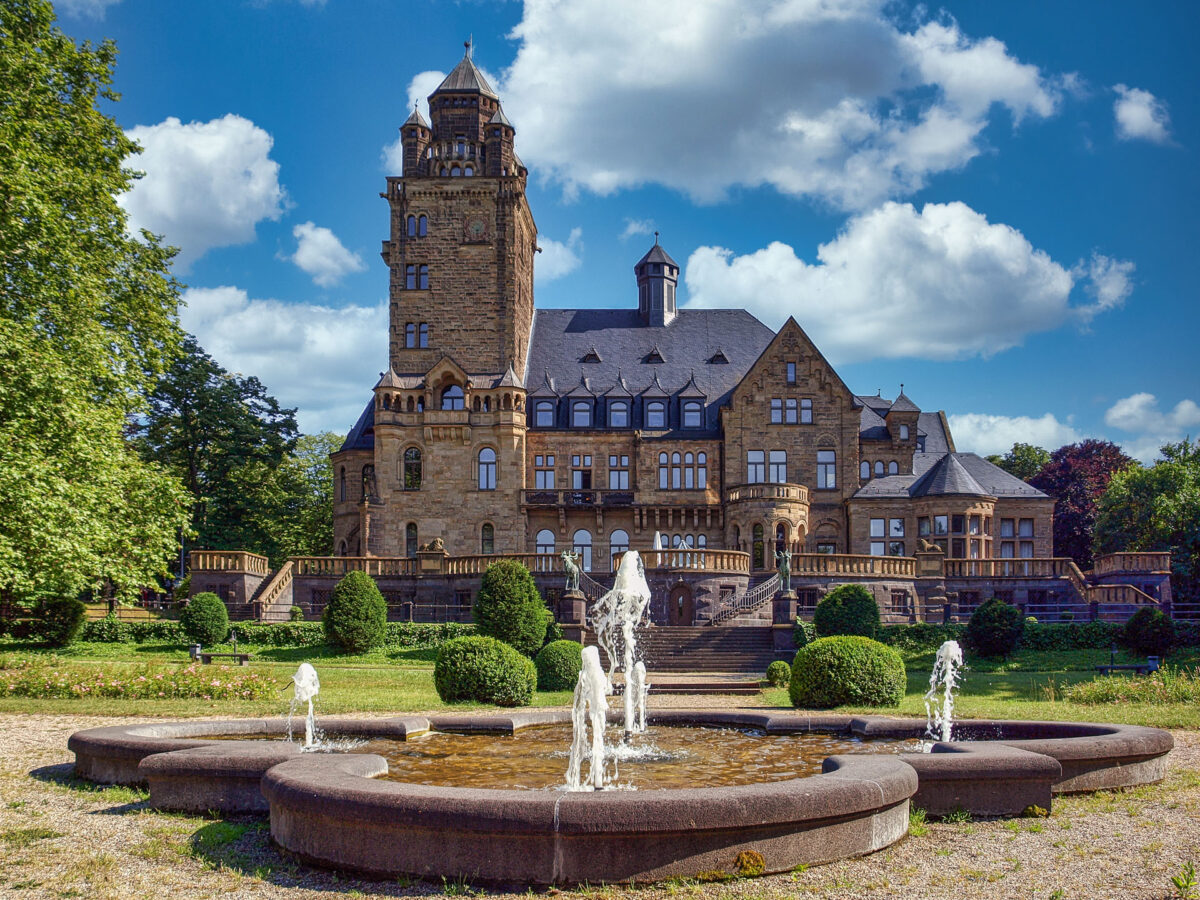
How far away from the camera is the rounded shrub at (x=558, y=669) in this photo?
2958cm

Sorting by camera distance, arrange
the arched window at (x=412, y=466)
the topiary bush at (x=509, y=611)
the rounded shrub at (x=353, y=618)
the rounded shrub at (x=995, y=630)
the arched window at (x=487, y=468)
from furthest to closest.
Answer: the arched window at (x=412, y=466) < the arched window at (x=487, y=468) < the rounded shrub at (x=353, y=618) < the topiary bush at (x=509, y=611) < the rounded shrub at (x=995, y=630)

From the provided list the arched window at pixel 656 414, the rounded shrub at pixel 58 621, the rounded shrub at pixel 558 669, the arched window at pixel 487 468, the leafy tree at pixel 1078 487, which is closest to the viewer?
the rounded shrub at pixel 558 669

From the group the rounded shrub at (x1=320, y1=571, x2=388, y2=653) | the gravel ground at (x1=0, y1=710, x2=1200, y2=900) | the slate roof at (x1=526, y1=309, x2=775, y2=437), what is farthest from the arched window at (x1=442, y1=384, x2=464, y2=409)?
the gravel ground at (x1=0, y1=710, x2=1200, y2=900)

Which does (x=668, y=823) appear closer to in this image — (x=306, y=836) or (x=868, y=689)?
(x=306, y=836)

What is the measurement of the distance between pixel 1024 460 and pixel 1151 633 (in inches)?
1877

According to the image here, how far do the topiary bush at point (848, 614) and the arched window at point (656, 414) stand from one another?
69.9 feet

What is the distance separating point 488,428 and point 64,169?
31.4 m

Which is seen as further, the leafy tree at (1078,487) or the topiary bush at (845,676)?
the leafy tree at (1078,487)

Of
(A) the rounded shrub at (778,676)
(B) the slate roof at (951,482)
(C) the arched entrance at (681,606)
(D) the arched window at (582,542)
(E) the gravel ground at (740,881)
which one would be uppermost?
(B) the slate roof at (951,482)

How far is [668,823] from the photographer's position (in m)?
8.91

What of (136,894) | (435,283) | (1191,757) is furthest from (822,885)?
(435,283)

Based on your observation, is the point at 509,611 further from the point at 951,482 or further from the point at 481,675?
the point at 951,482

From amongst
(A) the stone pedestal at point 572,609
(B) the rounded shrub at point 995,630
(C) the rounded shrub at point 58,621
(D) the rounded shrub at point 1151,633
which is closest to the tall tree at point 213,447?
(C) the rounded shrub at point 58,621

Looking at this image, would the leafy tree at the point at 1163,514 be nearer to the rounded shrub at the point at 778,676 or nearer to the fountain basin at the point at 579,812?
the rounded shrub at the point at 778,676
